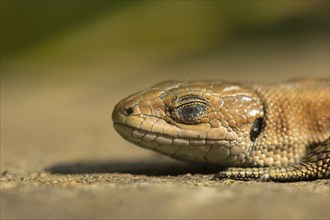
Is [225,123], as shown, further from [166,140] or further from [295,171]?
[295,171]

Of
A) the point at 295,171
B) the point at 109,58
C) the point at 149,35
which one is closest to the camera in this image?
the point at 295,171

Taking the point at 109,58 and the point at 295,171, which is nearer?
the point at 295,171

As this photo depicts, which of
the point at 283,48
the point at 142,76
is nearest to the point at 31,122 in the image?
the point at 142,76

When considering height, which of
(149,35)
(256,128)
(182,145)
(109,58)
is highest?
(149,35)

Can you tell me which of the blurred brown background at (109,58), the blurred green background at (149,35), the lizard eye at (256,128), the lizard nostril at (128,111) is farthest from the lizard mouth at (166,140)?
the blurred green background at (149,35)

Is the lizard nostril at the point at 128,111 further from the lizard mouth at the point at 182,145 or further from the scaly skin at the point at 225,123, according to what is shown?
the lizard mouth at the point at 182,145

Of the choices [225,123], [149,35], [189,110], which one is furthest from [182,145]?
[149,35]
